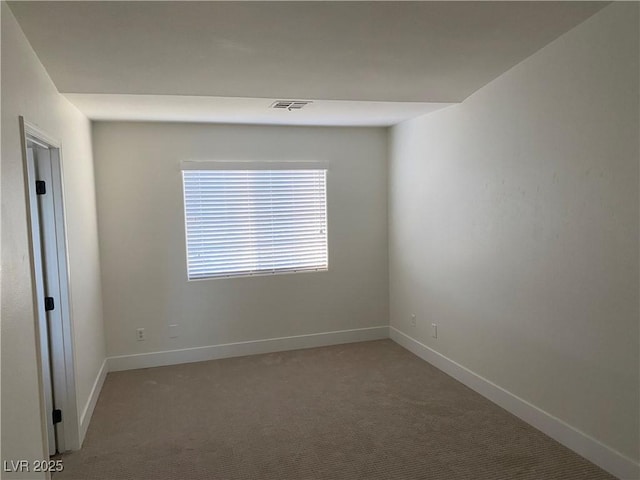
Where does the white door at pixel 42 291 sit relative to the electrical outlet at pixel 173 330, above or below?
above

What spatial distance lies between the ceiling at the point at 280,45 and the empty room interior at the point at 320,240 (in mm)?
21

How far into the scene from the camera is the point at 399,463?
111 inches

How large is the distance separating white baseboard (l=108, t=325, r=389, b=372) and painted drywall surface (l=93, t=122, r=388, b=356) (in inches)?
2.6

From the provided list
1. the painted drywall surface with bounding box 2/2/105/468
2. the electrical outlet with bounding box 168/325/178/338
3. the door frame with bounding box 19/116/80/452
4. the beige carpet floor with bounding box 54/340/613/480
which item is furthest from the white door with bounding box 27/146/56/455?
the electrical outlet with bounding box 168/325/178/338

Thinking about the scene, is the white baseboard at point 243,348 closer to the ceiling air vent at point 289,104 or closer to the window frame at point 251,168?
the window frame at point 251,168

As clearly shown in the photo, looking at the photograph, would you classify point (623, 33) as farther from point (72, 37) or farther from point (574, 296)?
point (72, 37)

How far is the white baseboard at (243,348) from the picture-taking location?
4590mm

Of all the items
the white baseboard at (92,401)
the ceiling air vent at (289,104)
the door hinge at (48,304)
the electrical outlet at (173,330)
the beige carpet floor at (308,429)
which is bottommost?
the beige carpet floor at (308,429)

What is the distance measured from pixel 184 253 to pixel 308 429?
7.42 feet

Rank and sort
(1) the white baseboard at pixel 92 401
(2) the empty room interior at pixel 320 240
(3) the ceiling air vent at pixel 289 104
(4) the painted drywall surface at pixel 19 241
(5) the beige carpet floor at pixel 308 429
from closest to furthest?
(4) the painted drywall surface at pixel 19 241
(2) the empty room interior at pixel 320 240
(5) the beige carpet floor at pixel 308 429
(1) the white baseboard at pixel 92 401
(3) the ceiling air vent at pixel 289 104

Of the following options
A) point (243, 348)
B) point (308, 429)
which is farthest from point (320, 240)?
point (308, 429)

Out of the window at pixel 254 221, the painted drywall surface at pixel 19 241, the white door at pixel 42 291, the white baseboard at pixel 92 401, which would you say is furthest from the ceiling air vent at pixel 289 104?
the white baseboard at pixel 92 401

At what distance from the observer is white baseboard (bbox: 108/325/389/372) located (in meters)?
4.59

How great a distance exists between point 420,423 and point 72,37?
3229mm
